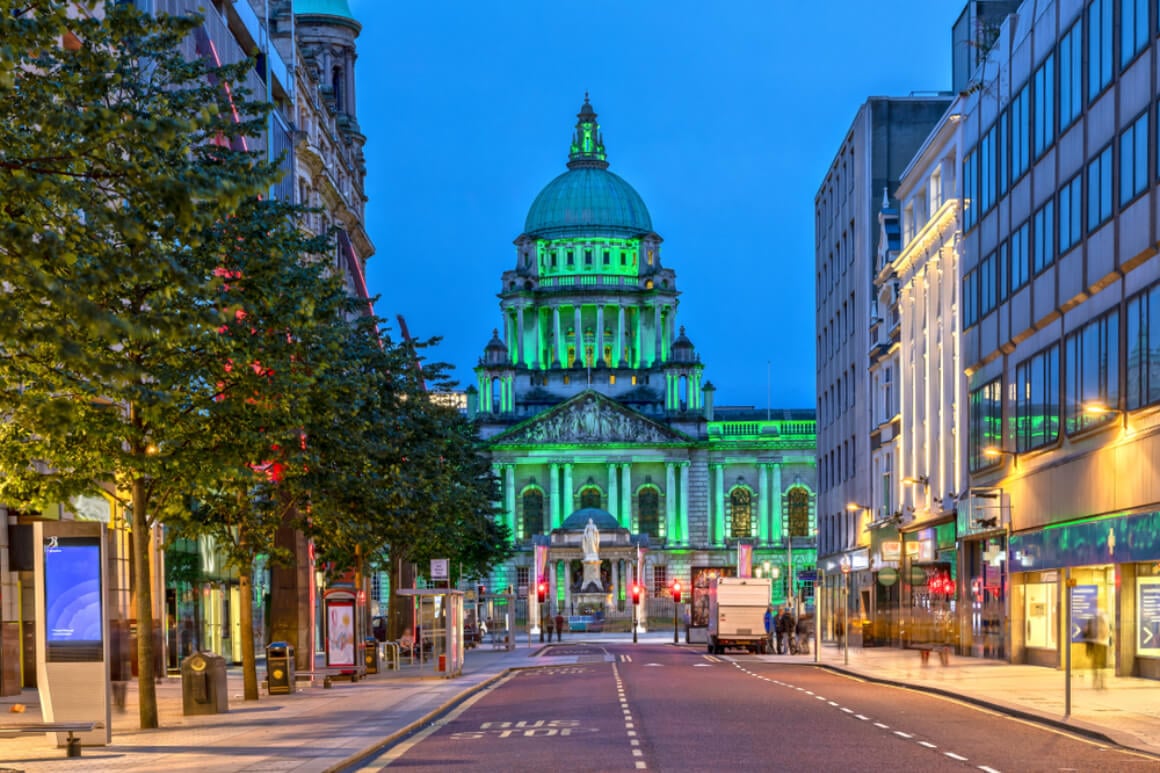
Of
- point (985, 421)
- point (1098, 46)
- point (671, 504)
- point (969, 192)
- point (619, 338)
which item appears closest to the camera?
point (1098, 46)

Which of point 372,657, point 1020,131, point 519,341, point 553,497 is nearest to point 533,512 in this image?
point 553,497

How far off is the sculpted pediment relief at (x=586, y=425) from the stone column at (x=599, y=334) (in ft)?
49.2

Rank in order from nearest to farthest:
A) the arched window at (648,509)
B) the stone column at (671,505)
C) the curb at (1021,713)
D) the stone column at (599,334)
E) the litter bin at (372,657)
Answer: the curb at (1021,713) < the litter bin at (372,657) < the stone column at (671,505) < the arched window at (648,509) < the stone column at (599,334)

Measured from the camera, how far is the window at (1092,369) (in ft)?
138

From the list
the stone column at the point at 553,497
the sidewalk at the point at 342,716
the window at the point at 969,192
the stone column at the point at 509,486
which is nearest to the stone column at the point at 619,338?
the stone column at the point at 553,497

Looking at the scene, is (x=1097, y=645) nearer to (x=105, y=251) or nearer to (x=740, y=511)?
(x=105, y=251)

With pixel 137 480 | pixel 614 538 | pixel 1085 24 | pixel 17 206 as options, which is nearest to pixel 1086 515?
pixel 1085 24

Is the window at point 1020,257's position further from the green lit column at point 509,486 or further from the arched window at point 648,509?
the arched window at point 648,509

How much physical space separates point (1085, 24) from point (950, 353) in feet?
69.9

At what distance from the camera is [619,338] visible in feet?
623

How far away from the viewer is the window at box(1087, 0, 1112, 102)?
137 ft

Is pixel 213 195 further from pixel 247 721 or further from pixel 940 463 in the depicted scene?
pixel 940 463

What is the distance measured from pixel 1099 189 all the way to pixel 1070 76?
4206mm

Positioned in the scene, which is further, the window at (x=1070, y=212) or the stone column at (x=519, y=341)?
the stone column at (x=519, y=341)
